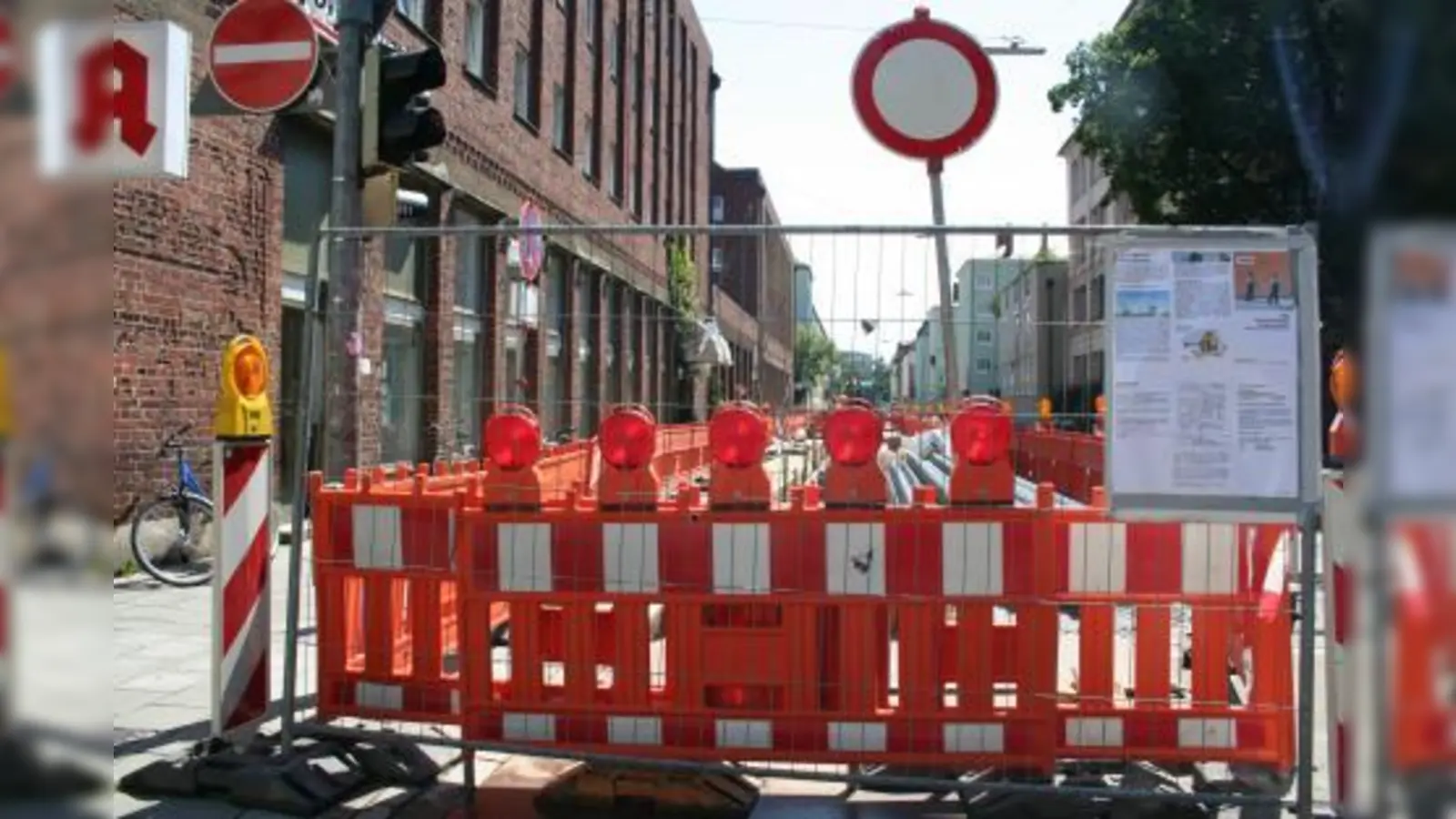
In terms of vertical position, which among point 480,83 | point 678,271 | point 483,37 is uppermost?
point 483,37

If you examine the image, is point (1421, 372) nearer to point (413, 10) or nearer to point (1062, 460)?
point (1062, 460)

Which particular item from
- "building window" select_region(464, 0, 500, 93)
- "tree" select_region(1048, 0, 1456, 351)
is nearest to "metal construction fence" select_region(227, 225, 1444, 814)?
"tree" select_region(1048, 0, 1456, 351)

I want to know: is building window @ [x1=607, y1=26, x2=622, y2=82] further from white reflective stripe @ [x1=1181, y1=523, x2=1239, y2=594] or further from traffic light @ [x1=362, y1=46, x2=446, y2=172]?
white reflective stripe @ [x1=1181, y1=523, x2=1239, y2=594]

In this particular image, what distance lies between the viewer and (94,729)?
203 centimetres

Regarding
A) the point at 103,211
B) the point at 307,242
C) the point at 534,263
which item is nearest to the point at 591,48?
the point at 307,242

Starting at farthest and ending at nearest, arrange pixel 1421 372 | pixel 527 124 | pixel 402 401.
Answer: pixel 527 124, pixel 402 401, pixel 1421 372

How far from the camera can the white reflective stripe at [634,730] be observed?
4.50 meters

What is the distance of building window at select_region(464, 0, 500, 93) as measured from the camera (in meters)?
20.0

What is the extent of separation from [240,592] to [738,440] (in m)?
2.03

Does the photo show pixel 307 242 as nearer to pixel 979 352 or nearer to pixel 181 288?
pixel 181 288

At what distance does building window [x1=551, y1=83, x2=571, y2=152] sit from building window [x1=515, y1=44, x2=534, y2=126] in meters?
1.70

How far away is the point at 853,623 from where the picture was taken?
14.5 feet

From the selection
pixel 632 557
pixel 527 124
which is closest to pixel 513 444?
pixel 632 557

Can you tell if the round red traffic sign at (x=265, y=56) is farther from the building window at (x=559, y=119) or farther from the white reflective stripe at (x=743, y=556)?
the building window at (x=559, y=119)
